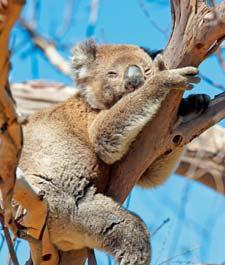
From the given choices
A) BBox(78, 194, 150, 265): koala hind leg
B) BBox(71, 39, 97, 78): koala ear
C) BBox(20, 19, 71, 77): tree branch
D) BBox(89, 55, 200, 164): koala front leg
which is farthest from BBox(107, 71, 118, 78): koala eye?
BBox(20, 19, 71, 77): tree branch

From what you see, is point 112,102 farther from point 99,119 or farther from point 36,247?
point 36,247

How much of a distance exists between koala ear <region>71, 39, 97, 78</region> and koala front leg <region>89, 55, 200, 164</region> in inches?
24.3

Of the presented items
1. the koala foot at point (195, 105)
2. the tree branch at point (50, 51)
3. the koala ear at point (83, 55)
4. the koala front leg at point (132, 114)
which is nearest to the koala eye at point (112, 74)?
the koala ear at point (83, 55)

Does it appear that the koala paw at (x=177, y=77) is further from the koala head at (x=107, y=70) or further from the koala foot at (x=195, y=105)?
the koala head at (x=107, y=70)

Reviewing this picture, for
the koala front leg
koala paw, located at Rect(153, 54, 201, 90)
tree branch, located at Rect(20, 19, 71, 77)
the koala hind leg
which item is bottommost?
the koala hind leg

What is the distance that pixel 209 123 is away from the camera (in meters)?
2.85

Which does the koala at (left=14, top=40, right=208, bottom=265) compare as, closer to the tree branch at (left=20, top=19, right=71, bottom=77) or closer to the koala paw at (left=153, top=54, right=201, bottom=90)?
the koala paw at (left=153, top=54, right=201, bottom=90)

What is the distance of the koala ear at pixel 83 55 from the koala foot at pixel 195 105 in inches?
35.4

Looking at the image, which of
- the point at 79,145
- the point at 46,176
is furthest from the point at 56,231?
the point at 79,145

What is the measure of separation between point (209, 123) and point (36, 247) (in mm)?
1062

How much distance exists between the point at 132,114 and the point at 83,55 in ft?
2.98

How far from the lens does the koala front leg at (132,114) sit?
2.77 m

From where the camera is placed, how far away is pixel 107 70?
12.1 feet

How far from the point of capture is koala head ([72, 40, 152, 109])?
11.4ft
